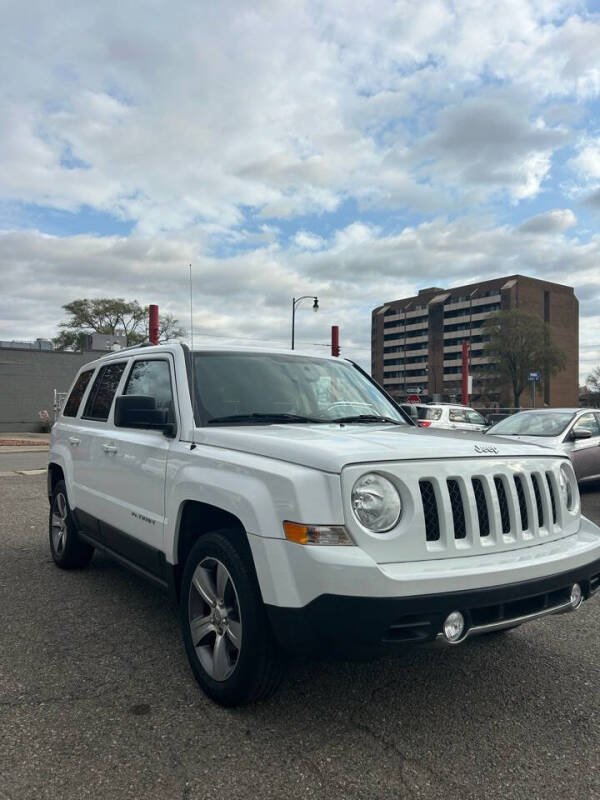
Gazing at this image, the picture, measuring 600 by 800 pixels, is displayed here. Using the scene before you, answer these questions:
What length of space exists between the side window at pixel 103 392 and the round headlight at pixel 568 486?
311cm

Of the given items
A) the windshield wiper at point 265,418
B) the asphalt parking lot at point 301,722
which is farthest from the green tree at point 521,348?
the windshield wiper at point 265,418

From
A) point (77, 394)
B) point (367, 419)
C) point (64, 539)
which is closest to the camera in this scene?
point (367, 419)

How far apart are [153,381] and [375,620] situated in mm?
2380

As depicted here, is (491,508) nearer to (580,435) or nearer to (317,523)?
(317,523)

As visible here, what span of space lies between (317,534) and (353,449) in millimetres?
419

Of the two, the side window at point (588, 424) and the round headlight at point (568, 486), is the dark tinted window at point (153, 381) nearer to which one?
the round headlight at point (568, 486)

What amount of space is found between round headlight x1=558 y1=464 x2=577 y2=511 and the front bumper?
2.85 feet

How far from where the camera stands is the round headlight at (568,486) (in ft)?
11.5

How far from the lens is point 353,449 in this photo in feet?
9.35

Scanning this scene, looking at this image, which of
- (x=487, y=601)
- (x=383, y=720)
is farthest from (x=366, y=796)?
(x=487, y=601)

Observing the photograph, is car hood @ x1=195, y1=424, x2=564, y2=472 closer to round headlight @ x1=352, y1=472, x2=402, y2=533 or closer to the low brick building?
round headlight @ x1=352, y1=472, x2=402, y2=533

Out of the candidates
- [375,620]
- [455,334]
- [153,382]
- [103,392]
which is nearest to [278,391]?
[153,382]

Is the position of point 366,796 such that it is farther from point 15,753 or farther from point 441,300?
point 441,300

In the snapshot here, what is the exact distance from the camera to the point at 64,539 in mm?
5605
